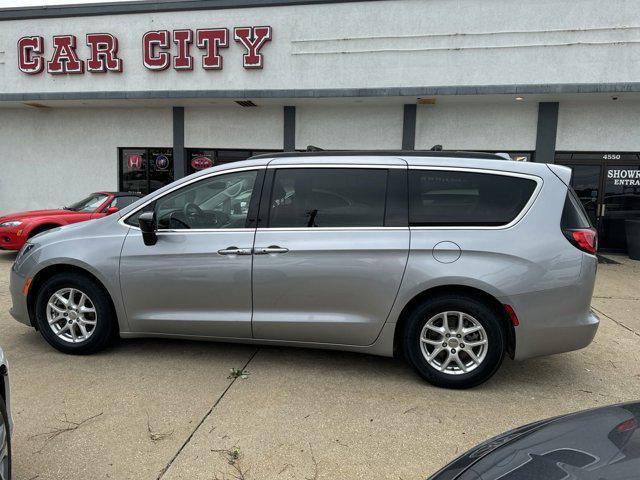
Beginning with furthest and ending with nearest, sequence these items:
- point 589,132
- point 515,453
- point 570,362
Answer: point 589,132 < point 570,362 < point 515,453

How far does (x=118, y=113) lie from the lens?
1294 cm

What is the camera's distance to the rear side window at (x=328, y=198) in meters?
3.68

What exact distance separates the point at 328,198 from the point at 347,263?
1.81 ft

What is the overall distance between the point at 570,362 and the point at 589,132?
858 cm

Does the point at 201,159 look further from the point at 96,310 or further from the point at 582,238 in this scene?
the point at 582,238

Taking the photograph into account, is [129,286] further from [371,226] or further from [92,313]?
[371,226]

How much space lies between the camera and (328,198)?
3.74 metres

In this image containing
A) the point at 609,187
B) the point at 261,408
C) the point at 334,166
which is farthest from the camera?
the point at 609,187

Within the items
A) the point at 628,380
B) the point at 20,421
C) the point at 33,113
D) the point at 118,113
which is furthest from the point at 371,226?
the point at 33,113

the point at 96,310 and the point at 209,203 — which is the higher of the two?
the point at 209,203

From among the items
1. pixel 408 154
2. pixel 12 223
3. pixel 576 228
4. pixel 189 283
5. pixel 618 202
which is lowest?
pixel 12 223

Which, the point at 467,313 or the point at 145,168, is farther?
the point at 145,168

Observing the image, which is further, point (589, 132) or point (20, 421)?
point (589, 132)

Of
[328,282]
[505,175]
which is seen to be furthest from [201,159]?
[505,175]
